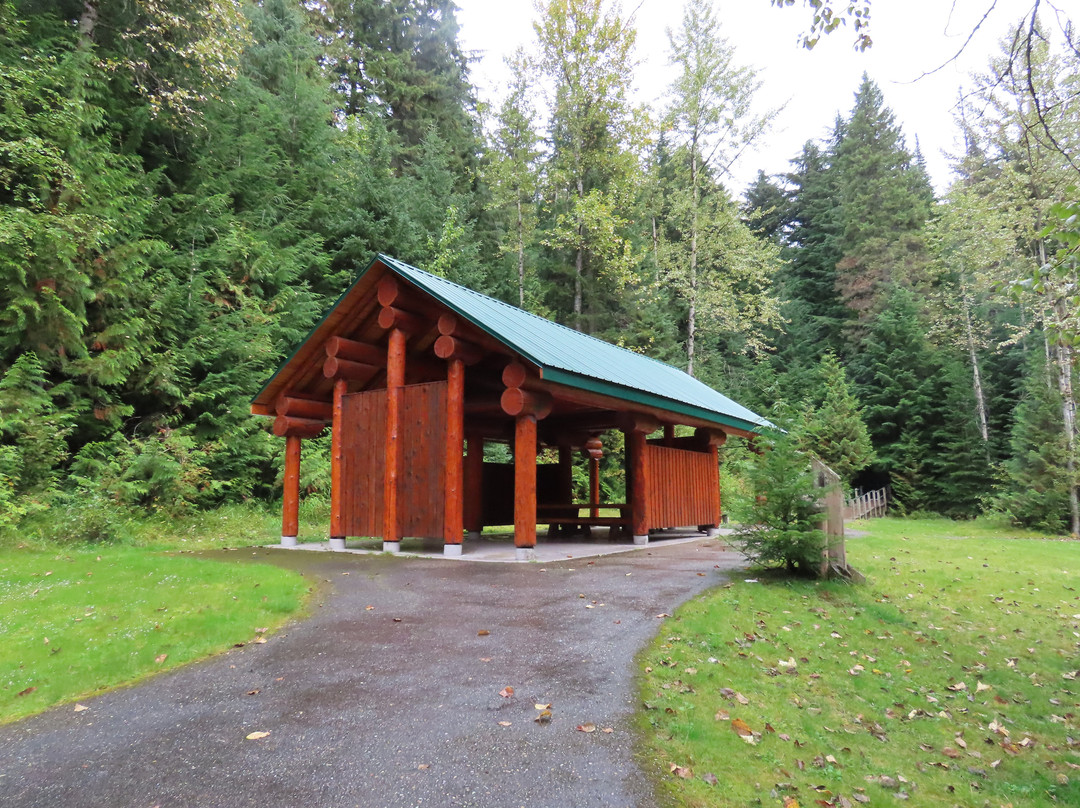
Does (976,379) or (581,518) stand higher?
(976,379)

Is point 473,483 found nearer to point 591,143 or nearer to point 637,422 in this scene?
point 637,422

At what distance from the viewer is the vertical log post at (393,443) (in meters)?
9.61

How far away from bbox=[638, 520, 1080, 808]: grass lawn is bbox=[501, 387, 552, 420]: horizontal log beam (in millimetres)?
3455

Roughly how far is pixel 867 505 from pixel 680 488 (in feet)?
49.0

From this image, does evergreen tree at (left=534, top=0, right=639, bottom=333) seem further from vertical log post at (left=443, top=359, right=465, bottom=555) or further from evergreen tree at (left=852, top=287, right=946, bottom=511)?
vertical log post at (left=443, top=359, right=465, bottom=555)

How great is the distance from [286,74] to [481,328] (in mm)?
18023

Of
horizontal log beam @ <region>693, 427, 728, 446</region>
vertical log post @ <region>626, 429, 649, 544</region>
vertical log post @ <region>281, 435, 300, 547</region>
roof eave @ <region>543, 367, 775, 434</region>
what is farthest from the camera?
horizontal log beam @ <region>693, 427, 728, 446</region>

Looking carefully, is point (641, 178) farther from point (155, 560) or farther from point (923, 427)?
point (155, 560)

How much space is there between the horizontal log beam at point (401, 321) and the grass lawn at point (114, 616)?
159 inches

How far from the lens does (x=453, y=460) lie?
29.6ft

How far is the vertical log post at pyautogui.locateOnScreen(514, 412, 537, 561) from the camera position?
885 cm

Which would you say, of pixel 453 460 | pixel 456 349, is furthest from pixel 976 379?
pixel 453 460

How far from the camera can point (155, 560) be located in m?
8.18

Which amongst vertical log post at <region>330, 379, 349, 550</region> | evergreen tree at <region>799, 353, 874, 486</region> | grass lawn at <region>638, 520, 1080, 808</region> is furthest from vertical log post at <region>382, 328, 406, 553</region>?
evergreen tree at <region>799, 353, 874, 486</region>
